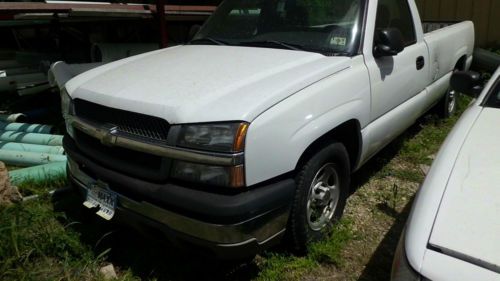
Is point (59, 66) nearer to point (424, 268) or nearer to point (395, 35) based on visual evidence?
point (395, 35)

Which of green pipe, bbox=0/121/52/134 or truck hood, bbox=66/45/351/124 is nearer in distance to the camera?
truck hood, bbox=66/45/351/124

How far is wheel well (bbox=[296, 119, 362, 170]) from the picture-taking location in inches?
100

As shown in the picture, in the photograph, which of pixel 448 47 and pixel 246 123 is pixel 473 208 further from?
pixel 448 47

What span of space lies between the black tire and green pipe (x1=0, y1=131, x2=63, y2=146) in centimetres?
290

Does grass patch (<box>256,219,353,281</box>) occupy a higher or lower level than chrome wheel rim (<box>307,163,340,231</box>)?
lower

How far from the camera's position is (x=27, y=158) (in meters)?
4.13

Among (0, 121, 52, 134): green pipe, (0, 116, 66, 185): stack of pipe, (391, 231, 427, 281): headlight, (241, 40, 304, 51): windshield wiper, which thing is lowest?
(0, 116, 66, 185): stack of pipe

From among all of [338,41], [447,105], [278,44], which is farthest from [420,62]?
[447,105]

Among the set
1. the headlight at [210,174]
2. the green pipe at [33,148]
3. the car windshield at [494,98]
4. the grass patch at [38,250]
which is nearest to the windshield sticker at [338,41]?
the car windshield at [494,98]

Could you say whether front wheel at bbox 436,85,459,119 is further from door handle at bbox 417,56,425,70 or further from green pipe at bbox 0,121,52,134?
green pipe at bbox 0,121,52,134

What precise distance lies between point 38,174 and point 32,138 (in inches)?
37.3

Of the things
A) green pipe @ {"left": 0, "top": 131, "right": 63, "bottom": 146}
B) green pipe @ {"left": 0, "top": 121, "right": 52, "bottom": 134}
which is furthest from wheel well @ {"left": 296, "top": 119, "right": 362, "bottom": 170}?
green pipe @ {"left": 0, "top": 121, "right": 52, "bottom": 134}

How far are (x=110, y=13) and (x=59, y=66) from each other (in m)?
1.21

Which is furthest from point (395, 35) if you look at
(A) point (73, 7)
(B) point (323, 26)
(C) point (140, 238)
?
(A) point (73, 7)
